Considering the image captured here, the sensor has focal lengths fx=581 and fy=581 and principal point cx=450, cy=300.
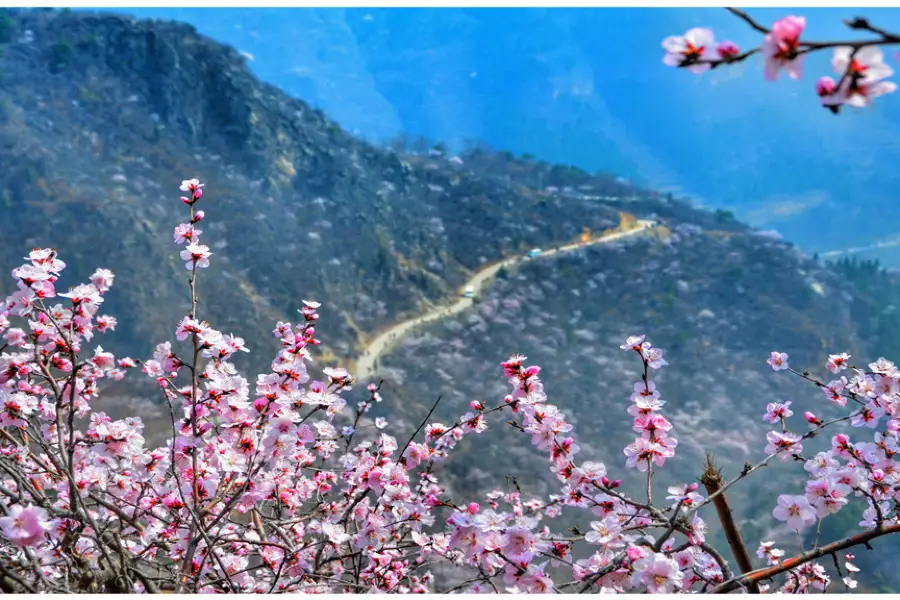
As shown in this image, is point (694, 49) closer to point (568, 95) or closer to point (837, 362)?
point (837, 362)

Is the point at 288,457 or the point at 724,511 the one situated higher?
the point at 288,457

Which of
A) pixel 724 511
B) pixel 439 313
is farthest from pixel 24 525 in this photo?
pixel 439 313

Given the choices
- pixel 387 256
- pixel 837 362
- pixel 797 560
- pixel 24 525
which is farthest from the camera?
pixel 387 256

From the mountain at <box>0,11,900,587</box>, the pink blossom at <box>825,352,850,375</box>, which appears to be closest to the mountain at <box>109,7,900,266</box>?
the mountain at <box>0,11,900,587</box>

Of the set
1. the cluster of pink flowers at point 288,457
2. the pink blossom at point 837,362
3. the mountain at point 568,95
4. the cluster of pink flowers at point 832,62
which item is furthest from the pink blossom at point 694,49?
the mountain at point 568,95

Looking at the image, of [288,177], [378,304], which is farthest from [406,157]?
[378,304]

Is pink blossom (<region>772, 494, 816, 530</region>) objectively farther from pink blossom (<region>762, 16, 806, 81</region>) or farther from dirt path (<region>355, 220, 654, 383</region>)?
dirt path (<region>355, 220, 654, 383</region>)
